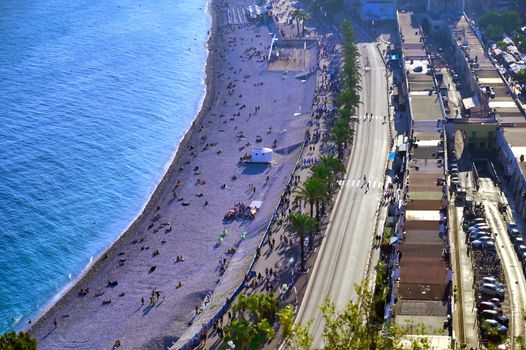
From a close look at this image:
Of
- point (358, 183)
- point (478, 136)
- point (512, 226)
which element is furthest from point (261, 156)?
point (512, 226)

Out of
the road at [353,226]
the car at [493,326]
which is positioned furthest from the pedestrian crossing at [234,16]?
the car at [493,326]

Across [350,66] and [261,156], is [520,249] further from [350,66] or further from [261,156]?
[350,66]

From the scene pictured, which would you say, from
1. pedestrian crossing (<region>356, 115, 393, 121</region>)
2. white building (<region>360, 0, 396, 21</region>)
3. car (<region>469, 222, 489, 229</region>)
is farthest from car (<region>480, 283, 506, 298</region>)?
white building (<region>360, 0, 396, 21</region>)

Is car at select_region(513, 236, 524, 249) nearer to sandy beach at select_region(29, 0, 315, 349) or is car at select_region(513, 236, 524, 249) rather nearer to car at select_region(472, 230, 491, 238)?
car at select_region(472, 230, 491, 238)

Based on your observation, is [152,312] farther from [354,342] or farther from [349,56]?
[349,56]

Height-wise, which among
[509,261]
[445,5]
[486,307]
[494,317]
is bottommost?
[509,261]

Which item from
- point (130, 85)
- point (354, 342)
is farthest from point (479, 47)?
point (354, 342)
